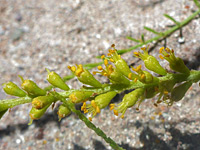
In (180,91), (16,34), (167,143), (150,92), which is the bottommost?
(167,143)

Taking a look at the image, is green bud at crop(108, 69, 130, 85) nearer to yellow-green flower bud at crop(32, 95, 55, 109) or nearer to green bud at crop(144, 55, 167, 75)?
green bud at crop(144, 55, 167, 75)

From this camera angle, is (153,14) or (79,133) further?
(153,14)

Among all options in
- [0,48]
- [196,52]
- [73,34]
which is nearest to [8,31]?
[0,48]

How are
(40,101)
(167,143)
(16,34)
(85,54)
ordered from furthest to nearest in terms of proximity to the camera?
(16,34) < (85,54) < (167,143) < (40,101)

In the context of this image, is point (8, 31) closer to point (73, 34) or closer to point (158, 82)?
point (73, 34)

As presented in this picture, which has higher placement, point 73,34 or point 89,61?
point 73,34

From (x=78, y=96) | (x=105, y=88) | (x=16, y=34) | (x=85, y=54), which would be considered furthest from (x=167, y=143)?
(x=16, y=34)

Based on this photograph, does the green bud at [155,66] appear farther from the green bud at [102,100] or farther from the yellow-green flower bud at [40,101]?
the yellow-green flower bud at [40,101]

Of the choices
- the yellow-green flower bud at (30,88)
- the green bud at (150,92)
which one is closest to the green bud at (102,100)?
the green bud at (150,92)

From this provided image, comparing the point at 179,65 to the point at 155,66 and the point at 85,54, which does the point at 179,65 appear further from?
the point at 85,54
